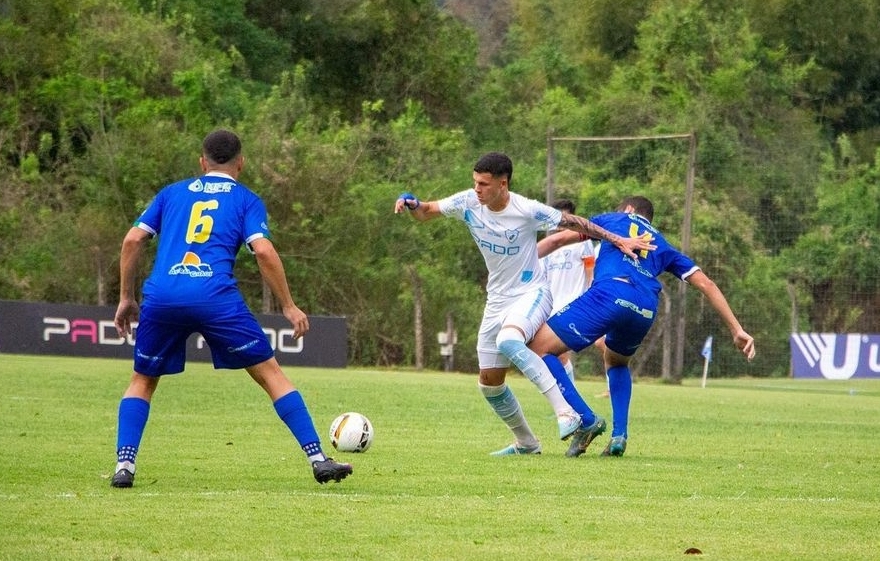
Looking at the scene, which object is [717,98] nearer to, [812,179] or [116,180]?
[812,179]

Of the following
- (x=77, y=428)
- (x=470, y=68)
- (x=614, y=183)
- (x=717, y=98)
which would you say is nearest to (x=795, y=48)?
(x=717, y=98)

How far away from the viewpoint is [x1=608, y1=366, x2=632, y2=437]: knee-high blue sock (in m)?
10.5

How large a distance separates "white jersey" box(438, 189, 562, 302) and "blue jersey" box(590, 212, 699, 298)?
46 centimetres

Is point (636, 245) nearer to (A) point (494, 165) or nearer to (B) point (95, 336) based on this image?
(A) point (494, 165)

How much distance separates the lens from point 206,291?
7.67 meters

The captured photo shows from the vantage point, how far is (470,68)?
52688 mm

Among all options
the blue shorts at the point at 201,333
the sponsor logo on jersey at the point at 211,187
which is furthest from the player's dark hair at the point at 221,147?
the blue shorts at the point at 201,333

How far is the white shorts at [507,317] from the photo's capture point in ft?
33.9

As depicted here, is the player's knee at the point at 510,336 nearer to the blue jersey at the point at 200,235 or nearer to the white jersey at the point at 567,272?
the blue jersey at the point at 200,235

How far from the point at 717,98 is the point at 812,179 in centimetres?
A: 679

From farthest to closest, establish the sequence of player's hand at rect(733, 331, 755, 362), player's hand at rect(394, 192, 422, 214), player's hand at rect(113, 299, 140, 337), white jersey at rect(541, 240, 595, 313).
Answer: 1. white jersey at rect(541, 240, 595, 313)
2. player's hand at rect(733, 331, 755, 362)
3. player's hand at rect(394, 192, 422, 214)
4. player's hand at rect(113, 299, 140, 337)

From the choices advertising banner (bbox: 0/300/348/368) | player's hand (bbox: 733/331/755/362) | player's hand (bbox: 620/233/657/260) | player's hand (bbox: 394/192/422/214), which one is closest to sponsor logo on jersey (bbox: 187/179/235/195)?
player's hand (bbox: 394/192/422/214)

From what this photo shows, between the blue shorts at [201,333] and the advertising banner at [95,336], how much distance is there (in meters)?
19.3

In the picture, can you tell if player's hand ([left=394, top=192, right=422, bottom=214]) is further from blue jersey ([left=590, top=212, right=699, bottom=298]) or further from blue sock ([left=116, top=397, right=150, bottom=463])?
blue sock ([left=116, top=397, right=150, bottom=463])
